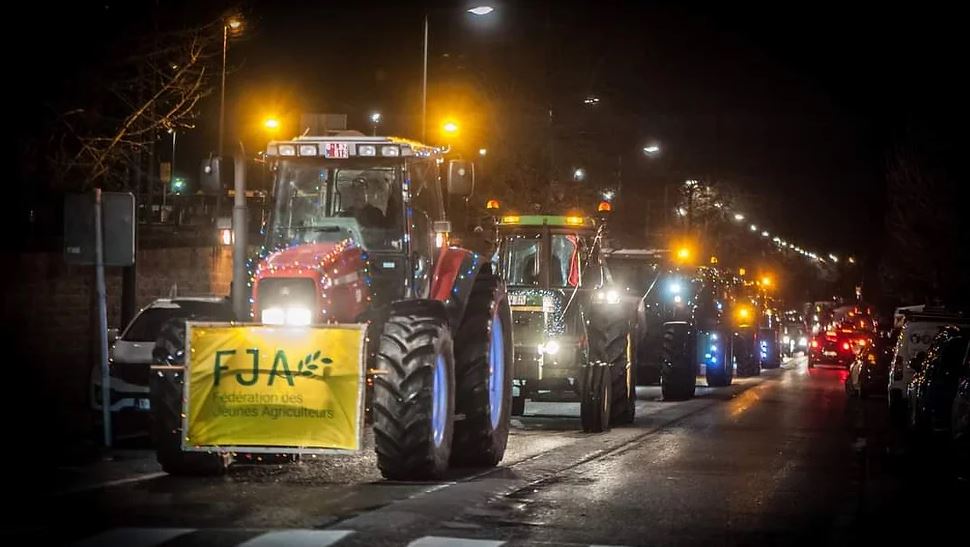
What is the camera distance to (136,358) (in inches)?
733

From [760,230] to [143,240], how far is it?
6974cm

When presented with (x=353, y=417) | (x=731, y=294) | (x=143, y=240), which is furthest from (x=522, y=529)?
(x=731, y=294)

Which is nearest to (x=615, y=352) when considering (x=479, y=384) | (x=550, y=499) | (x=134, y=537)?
(x=479, y=384)

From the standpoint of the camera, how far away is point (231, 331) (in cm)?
1330

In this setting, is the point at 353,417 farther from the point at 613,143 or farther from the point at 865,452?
the point at 613,143

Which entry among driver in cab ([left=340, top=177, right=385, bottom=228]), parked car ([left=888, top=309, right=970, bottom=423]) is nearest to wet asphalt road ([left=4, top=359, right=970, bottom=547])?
driver in cab ([left=340, top=177, right=385, bottom=228])

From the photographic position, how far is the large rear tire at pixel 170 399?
1378 cm

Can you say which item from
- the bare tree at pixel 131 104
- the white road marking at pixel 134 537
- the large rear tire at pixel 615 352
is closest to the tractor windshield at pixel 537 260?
the large rear tire at pixel 615 352

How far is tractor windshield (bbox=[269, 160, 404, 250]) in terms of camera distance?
48.0ft

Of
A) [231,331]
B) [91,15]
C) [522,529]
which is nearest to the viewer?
[522,529]

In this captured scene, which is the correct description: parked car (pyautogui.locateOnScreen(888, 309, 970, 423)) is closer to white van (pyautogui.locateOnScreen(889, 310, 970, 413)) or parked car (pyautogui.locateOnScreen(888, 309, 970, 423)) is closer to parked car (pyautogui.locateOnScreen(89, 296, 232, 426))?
white van (pyautogui.locateOnScreen(889, 310, 970, 413))

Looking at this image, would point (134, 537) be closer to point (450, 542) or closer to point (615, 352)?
point (450, 542)

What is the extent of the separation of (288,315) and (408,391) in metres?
1.42

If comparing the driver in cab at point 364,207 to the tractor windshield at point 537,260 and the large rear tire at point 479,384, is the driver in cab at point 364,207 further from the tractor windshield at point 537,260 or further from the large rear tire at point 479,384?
the tractor windshield at point 537,260
